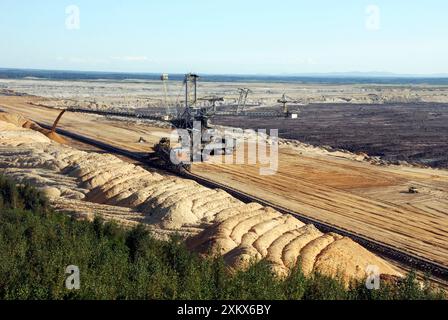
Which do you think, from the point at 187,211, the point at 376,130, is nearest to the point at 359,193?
the point at 187,211

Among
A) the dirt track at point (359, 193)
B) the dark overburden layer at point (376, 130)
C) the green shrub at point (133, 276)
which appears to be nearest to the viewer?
the green shrub at point (133, 276)

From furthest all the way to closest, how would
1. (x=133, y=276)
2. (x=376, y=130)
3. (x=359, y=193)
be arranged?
(x=376, y=130)
(x=359, y=193)
(x=133, y=276)

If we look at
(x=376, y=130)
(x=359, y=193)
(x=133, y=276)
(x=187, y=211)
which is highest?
(x=133, y=276)

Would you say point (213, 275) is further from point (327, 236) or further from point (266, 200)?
point (266, 200)

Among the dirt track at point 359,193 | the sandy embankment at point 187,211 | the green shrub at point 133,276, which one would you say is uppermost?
the green shrub at point 133,276

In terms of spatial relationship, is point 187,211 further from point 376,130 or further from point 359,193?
point 376,130

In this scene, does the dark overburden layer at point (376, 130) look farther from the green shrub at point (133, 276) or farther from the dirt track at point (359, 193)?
the green shrub at point (133, 276)

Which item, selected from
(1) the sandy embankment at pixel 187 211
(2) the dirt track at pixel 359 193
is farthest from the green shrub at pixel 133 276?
(2) the dirt track at pixel 359 193
